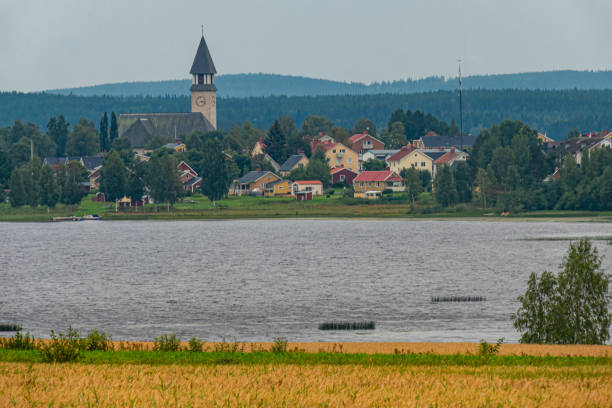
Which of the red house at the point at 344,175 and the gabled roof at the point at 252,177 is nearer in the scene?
the gabled roof at the point at 252,177

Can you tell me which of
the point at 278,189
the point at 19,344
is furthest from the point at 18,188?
the point at 19,344

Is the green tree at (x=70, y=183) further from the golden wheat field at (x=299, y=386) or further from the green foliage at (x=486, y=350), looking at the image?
the golden wheat field at (x=299, y=386)

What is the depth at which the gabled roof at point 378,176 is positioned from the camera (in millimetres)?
184188

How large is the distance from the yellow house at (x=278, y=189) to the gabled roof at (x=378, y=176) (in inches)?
514

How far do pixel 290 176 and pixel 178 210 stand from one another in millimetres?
28849

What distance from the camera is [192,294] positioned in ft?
218

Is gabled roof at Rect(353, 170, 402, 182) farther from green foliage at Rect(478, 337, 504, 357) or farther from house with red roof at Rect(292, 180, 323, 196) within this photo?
green foliage at Rect(478, 337, 504, 357)

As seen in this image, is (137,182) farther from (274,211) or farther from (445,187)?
(445,187)

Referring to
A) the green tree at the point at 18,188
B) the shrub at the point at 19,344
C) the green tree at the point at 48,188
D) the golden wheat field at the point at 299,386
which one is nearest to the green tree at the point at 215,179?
the green tree at the point at 48,188

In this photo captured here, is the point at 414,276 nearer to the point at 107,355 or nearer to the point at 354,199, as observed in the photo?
the point at 107,355

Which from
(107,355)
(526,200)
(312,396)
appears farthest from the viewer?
(526,200)

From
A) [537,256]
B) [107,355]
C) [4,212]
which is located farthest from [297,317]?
[4,212]

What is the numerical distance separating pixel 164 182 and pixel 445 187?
45517 mm

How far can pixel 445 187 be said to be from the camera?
158750mm
